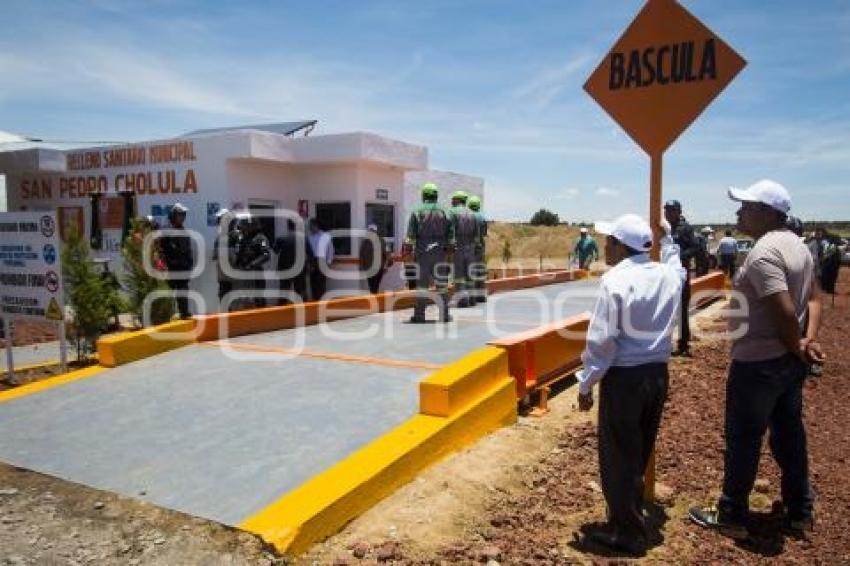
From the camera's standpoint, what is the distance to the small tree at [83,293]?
27.3 feet

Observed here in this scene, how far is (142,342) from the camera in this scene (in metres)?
7.23

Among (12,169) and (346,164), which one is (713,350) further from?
(12,169)

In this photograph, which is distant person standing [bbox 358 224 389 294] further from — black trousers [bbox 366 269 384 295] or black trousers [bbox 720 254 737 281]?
black trousers [bbox 720 254 737 281]

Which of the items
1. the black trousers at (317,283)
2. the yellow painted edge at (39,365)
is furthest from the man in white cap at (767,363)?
the black trousers at (317,283)

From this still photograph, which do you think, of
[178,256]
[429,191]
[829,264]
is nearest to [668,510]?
[429,191]

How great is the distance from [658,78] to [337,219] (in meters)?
10.7

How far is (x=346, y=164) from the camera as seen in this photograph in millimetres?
13883

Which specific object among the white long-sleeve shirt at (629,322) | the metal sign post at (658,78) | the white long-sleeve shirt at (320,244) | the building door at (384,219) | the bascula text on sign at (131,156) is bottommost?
the white long-sleeve shirt at (629,322)

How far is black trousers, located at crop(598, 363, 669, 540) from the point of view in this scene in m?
3.52

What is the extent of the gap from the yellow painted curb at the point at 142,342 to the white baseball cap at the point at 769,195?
594cm

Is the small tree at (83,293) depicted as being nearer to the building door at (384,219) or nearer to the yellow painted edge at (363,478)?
the yellow painted edge at (363,478)

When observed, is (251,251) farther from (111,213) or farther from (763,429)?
(763,429)

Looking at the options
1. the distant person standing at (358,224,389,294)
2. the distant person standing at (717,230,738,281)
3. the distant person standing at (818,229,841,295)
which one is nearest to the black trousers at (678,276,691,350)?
the distant person standing at (358,224,389,294)

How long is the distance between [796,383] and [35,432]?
5.20 meters
